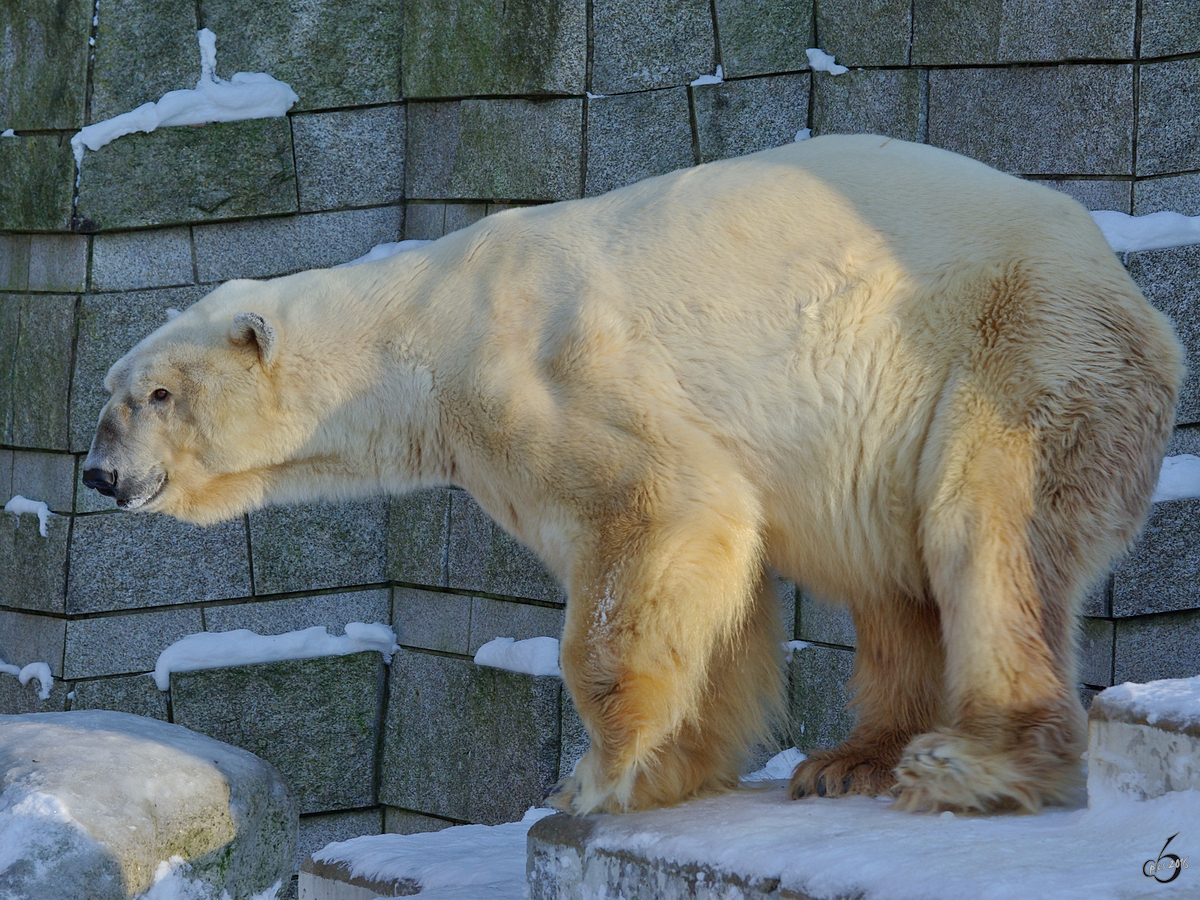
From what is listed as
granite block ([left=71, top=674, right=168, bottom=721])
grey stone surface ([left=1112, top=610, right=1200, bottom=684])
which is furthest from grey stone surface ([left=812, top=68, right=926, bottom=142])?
granite block ([left=71, top=674, right=168, bottom=721])

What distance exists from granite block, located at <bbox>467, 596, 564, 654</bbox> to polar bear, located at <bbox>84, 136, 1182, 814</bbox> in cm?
236

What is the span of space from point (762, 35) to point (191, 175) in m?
2.95

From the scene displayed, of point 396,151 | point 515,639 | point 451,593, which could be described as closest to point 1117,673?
point 515,639

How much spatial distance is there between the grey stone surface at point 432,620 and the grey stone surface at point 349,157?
6.72 feet

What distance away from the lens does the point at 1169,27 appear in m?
4.81

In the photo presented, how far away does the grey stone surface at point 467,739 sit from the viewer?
19.2ft

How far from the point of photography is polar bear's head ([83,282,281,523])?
3607mm

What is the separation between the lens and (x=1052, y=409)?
2.83 metres

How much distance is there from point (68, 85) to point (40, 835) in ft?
14.2

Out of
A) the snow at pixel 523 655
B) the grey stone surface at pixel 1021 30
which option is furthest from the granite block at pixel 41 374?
the grey stone surface at pixel 1021 30

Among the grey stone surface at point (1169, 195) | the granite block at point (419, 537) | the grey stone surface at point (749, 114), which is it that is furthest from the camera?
the granite block at point (419, 537)

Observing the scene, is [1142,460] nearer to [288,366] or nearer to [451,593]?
[288,366]

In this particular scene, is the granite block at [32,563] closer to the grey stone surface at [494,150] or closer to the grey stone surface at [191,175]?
the grey stone surface at [191,175]

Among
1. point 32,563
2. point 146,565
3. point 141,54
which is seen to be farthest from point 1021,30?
point 32,563
